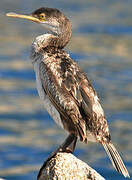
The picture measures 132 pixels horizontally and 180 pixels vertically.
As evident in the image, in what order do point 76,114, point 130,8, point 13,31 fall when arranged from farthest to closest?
point 130,8 < point 13,31 < point 76,114

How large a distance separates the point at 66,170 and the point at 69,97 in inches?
36.0

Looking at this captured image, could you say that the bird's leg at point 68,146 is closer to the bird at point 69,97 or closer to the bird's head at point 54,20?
the bird at point 69,97

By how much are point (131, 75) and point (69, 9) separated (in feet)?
13.0

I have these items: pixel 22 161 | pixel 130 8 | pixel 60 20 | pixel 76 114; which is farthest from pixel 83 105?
pixel 130 8

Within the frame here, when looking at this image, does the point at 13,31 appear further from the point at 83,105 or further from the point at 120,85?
the point at 83,105

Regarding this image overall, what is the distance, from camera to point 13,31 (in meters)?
24.5

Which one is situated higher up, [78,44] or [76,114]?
[78,44]

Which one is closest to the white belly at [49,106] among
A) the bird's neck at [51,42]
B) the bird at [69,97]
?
the bird at [69,97]

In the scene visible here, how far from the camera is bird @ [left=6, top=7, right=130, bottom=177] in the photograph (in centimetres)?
980

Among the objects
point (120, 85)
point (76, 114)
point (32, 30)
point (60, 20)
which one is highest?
point (32, 30)

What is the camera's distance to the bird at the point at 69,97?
32.1ft

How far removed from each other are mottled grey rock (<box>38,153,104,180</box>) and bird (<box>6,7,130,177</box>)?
1.01 ft

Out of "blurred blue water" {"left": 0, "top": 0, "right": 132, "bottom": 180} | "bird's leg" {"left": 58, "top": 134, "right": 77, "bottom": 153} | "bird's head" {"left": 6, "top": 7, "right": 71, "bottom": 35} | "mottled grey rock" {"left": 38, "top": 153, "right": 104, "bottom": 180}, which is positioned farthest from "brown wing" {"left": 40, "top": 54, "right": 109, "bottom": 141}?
"blurred blue water" {"left": 0, "top": 0, "right": 132, "bottom": 180}

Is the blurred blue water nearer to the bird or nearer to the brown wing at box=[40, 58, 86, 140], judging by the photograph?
the bird
